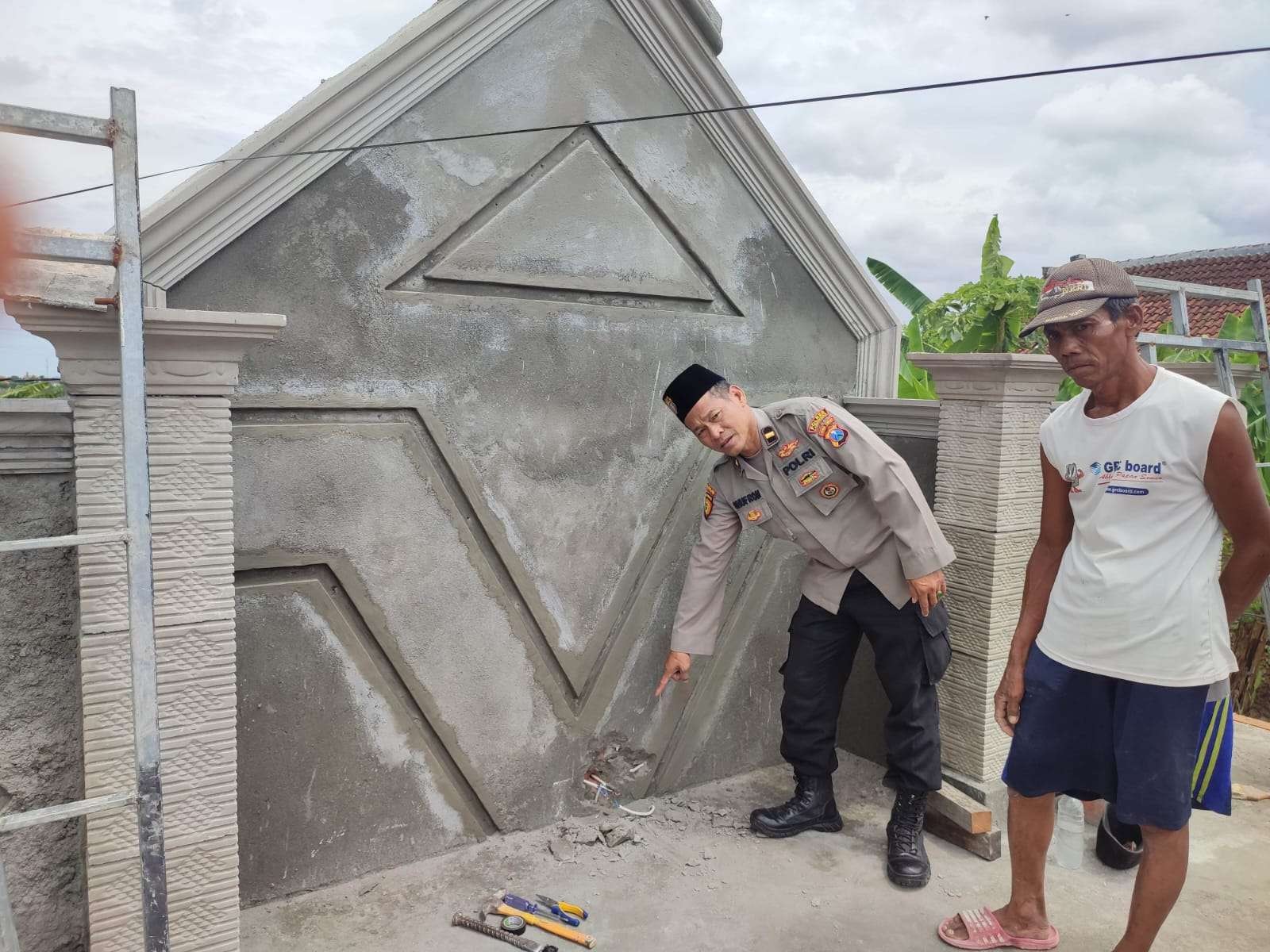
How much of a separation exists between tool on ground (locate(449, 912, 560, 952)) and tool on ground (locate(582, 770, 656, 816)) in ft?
2.51

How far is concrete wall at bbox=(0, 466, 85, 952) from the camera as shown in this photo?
2.20m

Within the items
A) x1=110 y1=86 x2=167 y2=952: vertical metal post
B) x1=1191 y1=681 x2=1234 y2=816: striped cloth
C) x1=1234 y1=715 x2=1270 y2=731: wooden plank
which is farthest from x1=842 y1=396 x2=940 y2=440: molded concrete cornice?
x1=110 y1=86 x2=167 y2=952: vertical metal post

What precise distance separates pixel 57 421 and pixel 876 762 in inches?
129

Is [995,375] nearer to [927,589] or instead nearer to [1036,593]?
[927,589]

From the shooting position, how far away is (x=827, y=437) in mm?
3084

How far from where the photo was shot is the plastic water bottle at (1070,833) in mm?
3156

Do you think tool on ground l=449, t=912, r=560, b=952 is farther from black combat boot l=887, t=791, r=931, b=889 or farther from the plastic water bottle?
the plastic water bottle

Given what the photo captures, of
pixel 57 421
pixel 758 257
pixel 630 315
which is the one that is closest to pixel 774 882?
pixel 630 315

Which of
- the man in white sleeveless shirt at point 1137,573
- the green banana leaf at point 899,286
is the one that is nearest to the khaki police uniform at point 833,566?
the man in white sleeveless shirt at point 1137,573

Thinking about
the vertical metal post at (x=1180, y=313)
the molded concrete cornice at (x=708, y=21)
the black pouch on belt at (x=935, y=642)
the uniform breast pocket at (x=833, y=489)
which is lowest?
the black pouch on belt at (x=935, y=642)

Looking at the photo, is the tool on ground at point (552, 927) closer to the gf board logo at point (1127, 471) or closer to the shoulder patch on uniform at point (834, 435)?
the shoulder patch on uniform at point (834, 435)

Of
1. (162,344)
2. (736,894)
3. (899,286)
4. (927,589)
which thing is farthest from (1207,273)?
(162,344)

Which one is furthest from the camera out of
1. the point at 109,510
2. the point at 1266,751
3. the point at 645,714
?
the point at 1266,751

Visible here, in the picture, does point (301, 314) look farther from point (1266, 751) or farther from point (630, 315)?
point (1266, 751)
